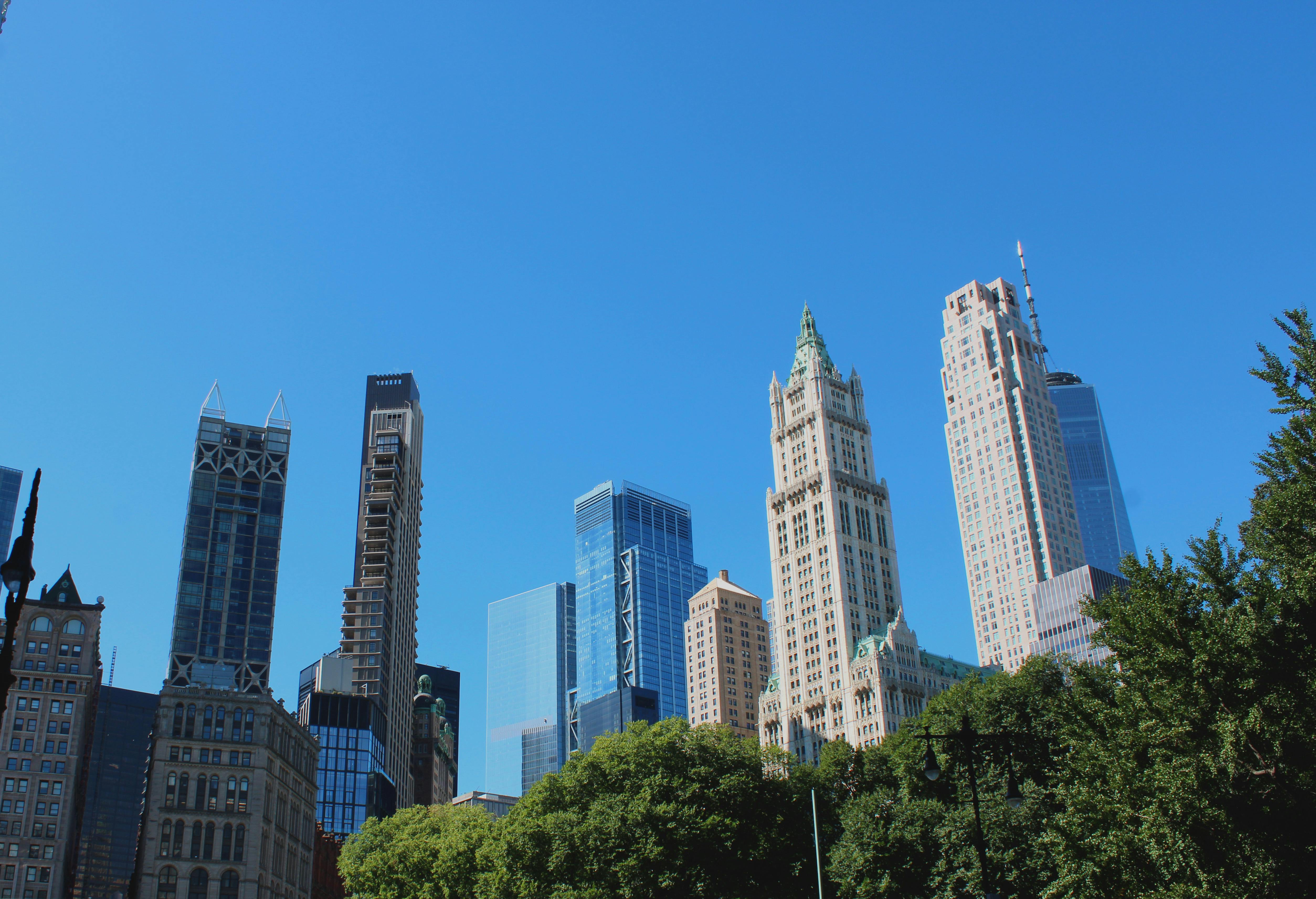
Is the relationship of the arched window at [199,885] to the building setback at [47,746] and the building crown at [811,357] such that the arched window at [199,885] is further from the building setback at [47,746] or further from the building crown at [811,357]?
the building crown at [811,357]

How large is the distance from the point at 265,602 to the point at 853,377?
336 ft

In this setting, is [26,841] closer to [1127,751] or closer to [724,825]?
[724,825]

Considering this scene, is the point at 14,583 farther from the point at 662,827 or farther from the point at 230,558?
the point at 230,558

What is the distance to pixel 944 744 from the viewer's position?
2714 inches

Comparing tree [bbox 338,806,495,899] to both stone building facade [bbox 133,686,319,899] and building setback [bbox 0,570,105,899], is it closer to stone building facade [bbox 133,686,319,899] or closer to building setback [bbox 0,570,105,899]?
stone building facade [bbox 133,686,319,899]

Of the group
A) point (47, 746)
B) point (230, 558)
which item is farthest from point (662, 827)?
point (230, 558)

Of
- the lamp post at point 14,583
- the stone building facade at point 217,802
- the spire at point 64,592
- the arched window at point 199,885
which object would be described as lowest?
the lamp post at point 14,583

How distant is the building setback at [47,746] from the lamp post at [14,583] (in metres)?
123

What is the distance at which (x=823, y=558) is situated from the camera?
17700cm

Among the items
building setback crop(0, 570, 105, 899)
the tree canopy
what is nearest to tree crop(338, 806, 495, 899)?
the tree canopy

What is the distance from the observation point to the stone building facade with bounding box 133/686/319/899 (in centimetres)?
12088

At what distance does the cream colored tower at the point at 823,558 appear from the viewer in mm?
170500

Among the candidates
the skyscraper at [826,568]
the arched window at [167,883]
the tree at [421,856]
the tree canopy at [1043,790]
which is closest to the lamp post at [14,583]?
the tree canopy at [1043,790]

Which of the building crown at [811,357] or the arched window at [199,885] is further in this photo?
the building crown at [811,357]
